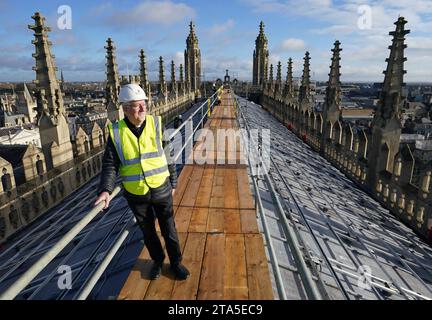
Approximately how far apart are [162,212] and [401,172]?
9671 millimetres

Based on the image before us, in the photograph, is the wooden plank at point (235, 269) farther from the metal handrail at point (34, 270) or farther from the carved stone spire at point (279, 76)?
the carved stone spire at point (279, 76)

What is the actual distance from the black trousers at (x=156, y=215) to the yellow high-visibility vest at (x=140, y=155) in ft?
0.37

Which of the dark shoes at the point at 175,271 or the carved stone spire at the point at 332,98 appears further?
the carved stone spire at the point at 332,98

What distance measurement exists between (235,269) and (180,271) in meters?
0.81

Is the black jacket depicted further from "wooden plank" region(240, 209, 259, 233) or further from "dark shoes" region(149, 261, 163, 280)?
"wooden plank" region(240, 209, 259, 233)

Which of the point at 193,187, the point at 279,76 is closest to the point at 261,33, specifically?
the point at 279,76

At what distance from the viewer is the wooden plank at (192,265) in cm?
374

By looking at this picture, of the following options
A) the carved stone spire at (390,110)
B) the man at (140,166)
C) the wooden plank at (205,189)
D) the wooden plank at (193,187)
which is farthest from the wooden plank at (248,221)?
the carved stone spire at (390,110)

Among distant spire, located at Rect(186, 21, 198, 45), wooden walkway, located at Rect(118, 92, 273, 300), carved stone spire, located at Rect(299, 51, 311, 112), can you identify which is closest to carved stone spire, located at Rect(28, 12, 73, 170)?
wooden walkway, located at Rect(118, 92, 273, 300)

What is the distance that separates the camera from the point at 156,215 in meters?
4.09

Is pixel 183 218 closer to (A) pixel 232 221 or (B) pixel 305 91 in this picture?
(A) pixel 232 221

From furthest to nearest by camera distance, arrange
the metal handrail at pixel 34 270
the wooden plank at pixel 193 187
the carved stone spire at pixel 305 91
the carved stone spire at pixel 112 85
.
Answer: the carved stone spire at pixel 305 91 < the carved stone spire at pixel 112 85 < the wooden plank at pixel 193 187 < the metal handrail at pixel 34 270

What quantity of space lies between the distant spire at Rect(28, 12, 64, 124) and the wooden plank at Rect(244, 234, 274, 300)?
9853mm
